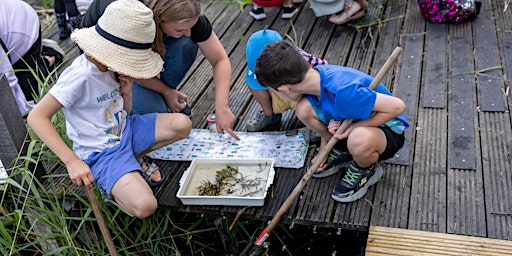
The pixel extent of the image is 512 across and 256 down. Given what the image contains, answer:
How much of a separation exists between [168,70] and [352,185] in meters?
1.14

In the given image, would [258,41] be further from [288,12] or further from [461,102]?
[288,12]

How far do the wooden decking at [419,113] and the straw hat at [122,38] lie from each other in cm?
70

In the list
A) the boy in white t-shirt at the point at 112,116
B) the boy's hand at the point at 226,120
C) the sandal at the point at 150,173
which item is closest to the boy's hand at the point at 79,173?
the boy in white t-shirt at the point at 112,116

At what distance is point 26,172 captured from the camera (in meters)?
2.40

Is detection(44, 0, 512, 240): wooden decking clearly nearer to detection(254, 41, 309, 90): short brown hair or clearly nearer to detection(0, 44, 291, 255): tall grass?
detection(0, 44, 291, 255): tall grass

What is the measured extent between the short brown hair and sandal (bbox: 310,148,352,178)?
48 centimetres

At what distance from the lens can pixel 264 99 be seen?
2949mm

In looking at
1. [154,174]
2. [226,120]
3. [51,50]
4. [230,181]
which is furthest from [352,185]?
[51,50]

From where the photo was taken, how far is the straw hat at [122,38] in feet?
7.30

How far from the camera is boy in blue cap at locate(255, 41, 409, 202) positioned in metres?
2.23

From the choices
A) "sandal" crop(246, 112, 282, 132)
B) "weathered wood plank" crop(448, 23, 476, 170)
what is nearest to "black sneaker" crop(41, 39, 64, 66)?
"sandal" crop(246, 112, 282, 132)

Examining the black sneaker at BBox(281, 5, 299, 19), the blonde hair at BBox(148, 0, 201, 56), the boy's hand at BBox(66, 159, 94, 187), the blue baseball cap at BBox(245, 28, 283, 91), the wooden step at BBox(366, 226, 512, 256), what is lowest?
the black sneaker at BBox(281, 5, 299, 19)

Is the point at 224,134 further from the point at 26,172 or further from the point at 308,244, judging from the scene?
the point at 26,172

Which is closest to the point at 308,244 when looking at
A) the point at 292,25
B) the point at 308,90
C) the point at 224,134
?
the point at 224,134
